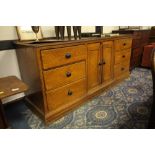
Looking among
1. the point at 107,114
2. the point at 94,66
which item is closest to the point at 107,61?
the point at 94,66

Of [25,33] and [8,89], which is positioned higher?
[25,33]

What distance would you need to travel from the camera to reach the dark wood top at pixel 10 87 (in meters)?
1.05

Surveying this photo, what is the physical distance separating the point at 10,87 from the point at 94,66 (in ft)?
3.29

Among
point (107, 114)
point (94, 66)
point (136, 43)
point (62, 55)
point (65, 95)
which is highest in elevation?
point (62, 55)

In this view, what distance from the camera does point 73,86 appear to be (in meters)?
1.56

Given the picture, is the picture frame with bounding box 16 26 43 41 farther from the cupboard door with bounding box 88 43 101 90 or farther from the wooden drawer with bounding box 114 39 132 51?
the wooden drawer with bounding box 114 39 132 51

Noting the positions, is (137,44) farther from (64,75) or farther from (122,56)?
(64,75)

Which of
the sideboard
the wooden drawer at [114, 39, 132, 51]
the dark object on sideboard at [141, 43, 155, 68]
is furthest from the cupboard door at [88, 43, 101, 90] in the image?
the dark object on sideboard at [141, 43, 155, 68]

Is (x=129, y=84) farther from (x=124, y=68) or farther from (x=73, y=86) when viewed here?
(x=73, y=86)

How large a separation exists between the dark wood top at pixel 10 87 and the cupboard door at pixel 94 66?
83cm

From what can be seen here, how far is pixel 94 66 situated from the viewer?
1770 millimetres

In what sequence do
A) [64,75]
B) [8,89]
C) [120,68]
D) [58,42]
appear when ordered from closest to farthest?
[8,89]
[58,42]
[64,75]
[120,68]
